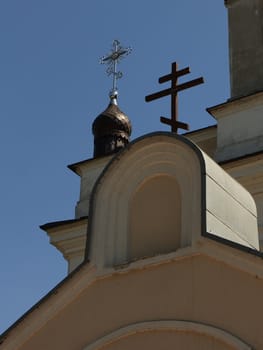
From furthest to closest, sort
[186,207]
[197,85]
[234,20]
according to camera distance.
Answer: [234,20] < [197,85] < [186,207]

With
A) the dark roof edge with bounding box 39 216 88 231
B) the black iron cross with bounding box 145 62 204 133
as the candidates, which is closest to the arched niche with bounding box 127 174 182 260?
the black iron cross with bounding box 145 62 204 133

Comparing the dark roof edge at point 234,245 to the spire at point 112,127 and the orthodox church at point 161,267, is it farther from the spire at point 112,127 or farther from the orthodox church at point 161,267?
the spire at point 112,127

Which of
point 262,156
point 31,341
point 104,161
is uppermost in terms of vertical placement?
point 104,161

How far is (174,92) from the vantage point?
9602 mm

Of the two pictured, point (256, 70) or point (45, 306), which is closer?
point (45, 306)

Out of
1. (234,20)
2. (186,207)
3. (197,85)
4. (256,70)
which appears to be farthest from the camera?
(234,20)

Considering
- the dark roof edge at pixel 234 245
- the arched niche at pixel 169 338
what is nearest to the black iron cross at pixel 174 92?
the dark roof edge at pixel 234 245

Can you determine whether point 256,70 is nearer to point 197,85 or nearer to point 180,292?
point 197,85

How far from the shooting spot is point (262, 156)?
9844mm

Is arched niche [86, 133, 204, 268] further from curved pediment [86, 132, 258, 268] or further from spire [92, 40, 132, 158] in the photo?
spire [92, 40, 132, 158]

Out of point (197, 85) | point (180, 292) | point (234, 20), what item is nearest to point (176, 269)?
point (180, 292)

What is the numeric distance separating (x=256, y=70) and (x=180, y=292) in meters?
5.62

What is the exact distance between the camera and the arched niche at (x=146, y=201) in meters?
Result: 6.34

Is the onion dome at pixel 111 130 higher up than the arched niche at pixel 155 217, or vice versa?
the onion dome at pixel 111 130
